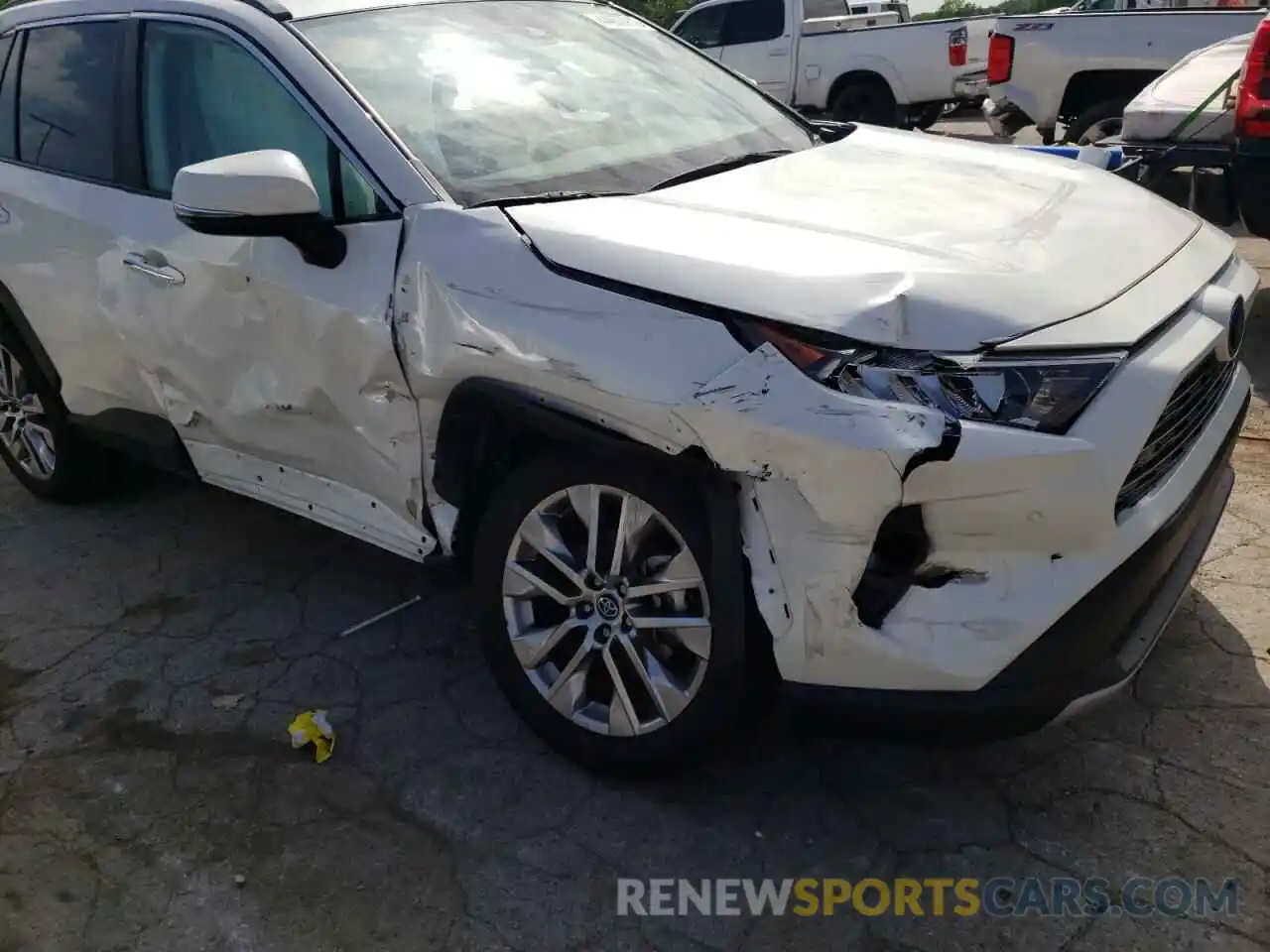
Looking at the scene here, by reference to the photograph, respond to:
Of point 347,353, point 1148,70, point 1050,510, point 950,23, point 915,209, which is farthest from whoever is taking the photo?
point 950,23

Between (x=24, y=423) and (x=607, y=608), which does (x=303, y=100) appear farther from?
(x=24, y=423)

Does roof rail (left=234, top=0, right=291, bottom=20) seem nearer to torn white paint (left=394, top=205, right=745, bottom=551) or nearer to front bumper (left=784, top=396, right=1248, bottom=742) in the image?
torn white paint (left=394, top=205, right=745, bottom=551)

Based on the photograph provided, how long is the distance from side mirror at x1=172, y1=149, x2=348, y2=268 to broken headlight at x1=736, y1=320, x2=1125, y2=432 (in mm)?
1313

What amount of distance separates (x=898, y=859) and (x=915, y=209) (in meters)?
1.47

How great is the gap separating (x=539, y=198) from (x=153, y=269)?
1352mm

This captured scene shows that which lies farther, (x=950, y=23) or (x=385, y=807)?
(x=950, y=23)

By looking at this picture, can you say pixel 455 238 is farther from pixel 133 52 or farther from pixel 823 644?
pixel 133 52

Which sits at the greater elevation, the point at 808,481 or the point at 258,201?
the point at 258,201

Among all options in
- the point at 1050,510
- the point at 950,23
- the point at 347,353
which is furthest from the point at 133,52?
the point at 950,23

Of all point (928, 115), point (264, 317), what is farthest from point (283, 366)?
point (928, 115)

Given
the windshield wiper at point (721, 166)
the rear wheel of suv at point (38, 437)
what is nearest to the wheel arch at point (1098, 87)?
the windshield wiper at point (721, 166)

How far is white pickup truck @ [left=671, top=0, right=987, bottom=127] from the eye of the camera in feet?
39.9

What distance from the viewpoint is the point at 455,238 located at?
2.56m

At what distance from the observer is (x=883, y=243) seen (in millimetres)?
2352
